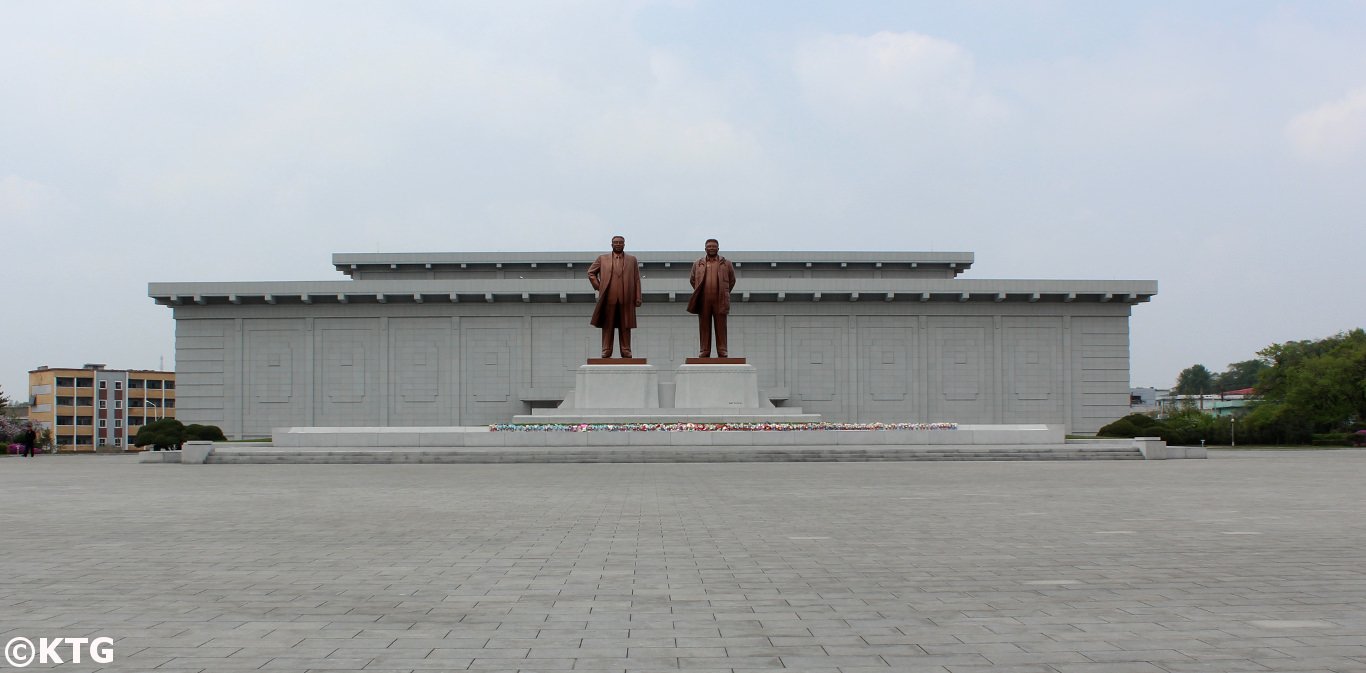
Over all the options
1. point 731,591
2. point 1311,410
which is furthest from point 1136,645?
point 1311,410

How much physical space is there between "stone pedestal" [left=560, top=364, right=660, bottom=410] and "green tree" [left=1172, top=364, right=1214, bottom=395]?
150688 mm

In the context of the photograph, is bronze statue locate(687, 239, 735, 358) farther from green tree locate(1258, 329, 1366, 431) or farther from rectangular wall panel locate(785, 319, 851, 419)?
green tree locate(1258, 329, 1366, 431)

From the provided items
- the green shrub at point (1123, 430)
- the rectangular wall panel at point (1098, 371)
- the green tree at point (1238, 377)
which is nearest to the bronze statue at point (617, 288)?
the green shrub at point (1123, 430)

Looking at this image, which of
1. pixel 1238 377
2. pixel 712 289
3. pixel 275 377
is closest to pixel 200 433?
pixel 275 377

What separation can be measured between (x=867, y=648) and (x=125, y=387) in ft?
328

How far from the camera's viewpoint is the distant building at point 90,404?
87.8m

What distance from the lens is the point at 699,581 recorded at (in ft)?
23.8

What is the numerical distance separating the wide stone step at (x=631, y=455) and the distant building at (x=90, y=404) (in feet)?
231

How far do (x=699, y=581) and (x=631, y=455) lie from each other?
696 inches

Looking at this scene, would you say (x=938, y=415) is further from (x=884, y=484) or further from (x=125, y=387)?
(x=125, y=387)

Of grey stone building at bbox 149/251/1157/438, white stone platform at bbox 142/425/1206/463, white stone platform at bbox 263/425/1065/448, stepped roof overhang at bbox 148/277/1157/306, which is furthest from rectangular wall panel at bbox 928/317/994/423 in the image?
white stone platform at bbox 263/425/1065/448

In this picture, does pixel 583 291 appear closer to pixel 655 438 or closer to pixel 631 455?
pixel 655 438

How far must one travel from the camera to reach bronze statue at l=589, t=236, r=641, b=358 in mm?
30609

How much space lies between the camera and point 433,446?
26.8 metres
